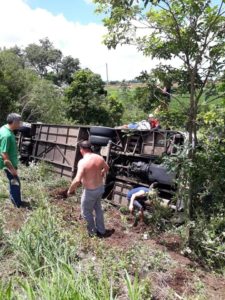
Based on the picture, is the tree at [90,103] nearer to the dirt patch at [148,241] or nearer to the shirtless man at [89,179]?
the dirt patch at [148,241]

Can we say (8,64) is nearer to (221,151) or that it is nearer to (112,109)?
(112,109)

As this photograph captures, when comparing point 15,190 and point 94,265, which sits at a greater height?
point 15,190

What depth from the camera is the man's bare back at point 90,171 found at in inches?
294

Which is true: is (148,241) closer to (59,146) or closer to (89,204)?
(89,204)

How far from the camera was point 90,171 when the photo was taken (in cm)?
751

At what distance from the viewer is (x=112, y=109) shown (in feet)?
128

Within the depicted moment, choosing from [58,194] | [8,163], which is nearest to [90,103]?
[58,194]

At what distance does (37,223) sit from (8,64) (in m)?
26.9

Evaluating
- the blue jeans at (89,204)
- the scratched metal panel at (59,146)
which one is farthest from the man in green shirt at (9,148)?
Result: the scratched metal panel at (59,146)

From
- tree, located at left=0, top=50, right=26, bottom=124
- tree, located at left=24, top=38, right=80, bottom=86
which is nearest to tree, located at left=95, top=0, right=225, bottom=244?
tree, located at left=0, top=50, right=26, bottom=124

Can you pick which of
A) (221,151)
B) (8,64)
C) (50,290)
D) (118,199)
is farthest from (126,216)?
(8,64)

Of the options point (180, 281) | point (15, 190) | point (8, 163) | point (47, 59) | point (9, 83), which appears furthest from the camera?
point (47, 59)

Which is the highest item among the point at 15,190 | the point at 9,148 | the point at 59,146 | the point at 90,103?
the point at 90,103

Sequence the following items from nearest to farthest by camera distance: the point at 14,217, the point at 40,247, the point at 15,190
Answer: the point at 40,247, the point at 14,217, the point at 15,190
